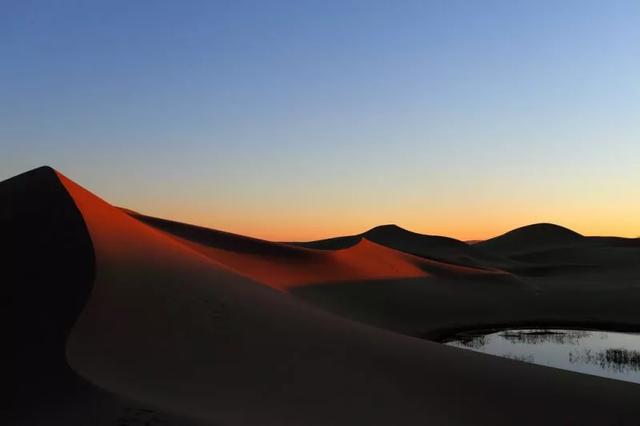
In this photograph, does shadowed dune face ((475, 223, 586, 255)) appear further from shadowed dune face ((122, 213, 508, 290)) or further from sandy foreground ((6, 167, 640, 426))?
sandy foreground ((6, 167, 640, 426))

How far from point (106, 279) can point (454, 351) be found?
9558 millimetres

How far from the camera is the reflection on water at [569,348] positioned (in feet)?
73.1

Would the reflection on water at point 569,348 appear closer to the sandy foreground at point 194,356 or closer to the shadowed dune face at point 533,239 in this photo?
the sandy foreground at point 194,356

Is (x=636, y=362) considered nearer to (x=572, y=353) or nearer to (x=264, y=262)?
(x=572, y=353)

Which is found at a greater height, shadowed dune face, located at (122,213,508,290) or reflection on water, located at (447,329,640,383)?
shadowed dune face, located at (122,213,508,290)

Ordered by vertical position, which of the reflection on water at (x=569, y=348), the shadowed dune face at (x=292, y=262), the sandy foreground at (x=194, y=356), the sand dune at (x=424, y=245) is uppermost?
the sand dune at (x=424, y=245)

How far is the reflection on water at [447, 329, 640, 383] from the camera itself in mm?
22275

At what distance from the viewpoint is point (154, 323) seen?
1270 cm

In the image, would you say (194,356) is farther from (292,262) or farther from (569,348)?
(292,262)

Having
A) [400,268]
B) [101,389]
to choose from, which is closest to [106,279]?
[101,389]

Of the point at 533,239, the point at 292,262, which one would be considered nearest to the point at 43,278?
the point at 292,262

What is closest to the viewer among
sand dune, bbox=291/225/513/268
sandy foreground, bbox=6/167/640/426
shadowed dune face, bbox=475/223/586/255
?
sandy foreground, bbox=6/167/640/426

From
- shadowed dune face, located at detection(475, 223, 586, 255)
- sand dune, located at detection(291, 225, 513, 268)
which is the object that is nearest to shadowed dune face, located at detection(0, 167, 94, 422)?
sand dune, located at detection(291, 225, 513, 268)

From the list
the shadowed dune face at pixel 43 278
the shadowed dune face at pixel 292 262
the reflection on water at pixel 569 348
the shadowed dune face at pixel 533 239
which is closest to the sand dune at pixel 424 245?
the shadowed dune face at pixel 533 239
